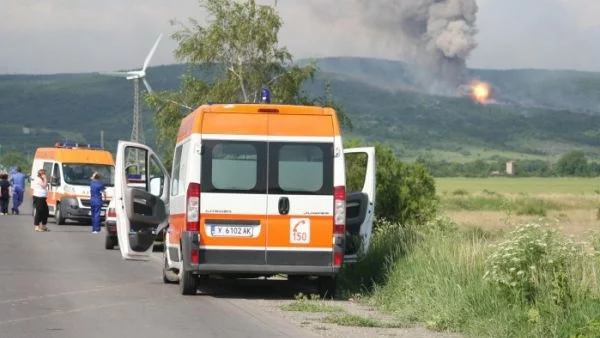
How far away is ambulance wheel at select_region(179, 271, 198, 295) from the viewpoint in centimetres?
1756

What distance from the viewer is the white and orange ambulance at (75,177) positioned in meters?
39.5

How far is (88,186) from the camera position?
3953cm

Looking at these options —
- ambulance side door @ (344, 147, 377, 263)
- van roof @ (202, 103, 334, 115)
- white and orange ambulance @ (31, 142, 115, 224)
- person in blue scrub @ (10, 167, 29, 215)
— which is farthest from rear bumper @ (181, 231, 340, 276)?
person in blue scrub @ (10, 167, 29, 215)

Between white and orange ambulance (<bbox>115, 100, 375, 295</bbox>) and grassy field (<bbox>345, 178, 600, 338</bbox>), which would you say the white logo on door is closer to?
white and orange ambulance (<bbox>115, 100, 375, 295</bbox>)

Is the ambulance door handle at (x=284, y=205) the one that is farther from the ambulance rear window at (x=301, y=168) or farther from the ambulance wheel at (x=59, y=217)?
the ambulance wheel at (x=59, y=217)

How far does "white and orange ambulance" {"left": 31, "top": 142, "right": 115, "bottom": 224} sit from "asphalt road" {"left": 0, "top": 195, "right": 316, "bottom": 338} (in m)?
13.6

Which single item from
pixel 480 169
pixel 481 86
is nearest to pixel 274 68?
pixel 481 86

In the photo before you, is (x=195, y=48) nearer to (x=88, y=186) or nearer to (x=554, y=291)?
(x=88, y=186)

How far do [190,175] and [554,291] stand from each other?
555 centimetres

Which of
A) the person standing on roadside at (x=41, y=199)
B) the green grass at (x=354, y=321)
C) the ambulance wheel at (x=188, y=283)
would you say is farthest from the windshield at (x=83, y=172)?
the green grass at (x=354, y=321)

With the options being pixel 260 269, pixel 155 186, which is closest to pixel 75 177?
pixel 155 186

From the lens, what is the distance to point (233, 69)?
5059 centimetres

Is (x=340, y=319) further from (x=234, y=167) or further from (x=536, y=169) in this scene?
(x=536, y=169)

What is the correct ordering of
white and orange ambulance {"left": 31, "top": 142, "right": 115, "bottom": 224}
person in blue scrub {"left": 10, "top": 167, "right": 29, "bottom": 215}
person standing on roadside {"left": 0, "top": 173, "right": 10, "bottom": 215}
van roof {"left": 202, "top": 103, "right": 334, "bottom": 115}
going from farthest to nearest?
person in blue scrub {"left": 10, "top": 167, "right": 29, "bottom": 215} < person standing on roadside {"left": 0, "top": 173, "right": 10, "bottom": 215} < white and orange ambulance {"left": 31, "top": 142, "right": 115, "bottom": 224} < van roof {"left": 202, "top": 103, "right": 334, "bottom": 115}
